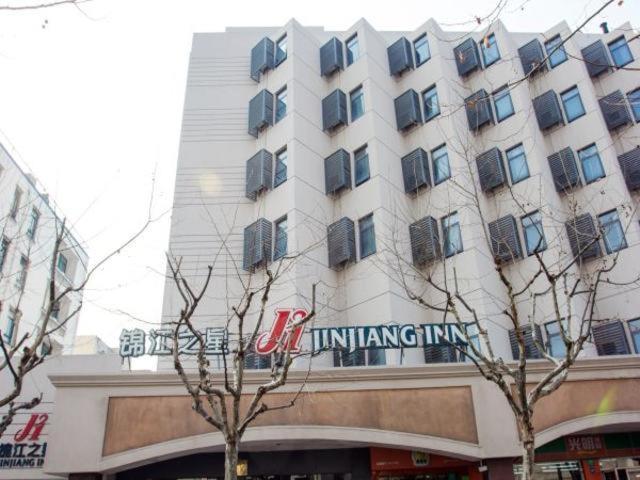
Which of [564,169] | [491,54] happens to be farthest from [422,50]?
[564,169]

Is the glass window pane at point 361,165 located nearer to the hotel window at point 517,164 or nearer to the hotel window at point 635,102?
the hotel window at point 517,164

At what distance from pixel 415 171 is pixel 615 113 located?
7667 millimetres

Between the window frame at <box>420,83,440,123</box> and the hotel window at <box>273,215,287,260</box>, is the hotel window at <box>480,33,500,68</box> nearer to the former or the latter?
the window frame at <box>420,83,440,123</box>

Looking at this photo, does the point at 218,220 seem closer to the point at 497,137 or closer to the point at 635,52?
the point at 497,137

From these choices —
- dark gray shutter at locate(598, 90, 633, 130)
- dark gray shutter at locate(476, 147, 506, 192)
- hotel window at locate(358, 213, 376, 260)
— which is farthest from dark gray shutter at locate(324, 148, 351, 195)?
dark gray shutter at locate(598, 90, 633, 130)

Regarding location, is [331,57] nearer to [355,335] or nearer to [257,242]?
[257,242]

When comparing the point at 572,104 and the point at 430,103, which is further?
the point at 430,103

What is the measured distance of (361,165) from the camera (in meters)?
20.3

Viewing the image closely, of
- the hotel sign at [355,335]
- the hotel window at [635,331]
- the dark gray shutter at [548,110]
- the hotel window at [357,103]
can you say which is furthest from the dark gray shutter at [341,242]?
the hotel window at [635,331]

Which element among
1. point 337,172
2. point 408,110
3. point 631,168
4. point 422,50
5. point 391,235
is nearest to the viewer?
point 391,235

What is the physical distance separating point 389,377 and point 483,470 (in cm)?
278

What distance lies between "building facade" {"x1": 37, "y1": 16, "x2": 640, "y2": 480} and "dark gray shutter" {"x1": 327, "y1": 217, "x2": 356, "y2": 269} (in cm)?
10

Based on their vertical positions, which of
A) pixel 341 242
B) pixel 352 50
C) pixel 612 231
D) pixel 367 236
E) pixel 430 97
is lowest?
pixel 612 231

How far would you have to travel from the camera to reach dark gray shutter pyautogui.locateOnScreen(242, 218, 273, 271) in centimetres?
1876
